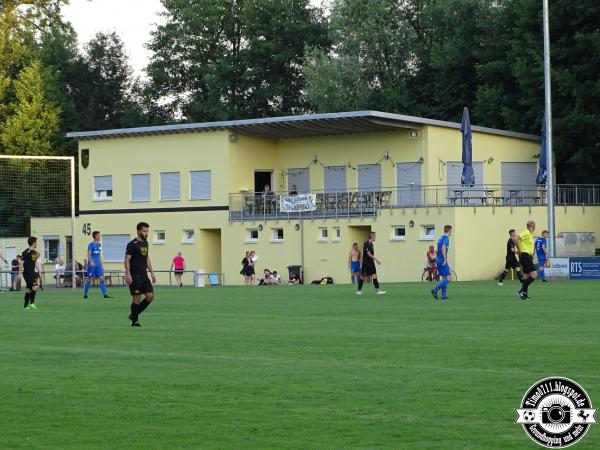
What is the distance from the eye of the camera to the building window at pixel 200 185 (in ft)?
221

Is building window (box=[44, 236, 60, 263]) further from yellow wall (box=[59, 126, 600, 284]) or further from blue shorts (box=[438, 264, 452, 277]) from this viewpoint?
blue shorts (box=[438, 264, 452, 277])

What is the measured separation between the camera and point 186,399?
44.7 feet

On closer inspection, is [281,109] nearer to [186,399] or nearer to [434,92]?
[434,92]

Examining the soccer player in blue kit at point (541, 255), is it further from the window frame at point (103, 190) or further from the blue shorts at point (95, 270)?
the window frame at point (103, 190)

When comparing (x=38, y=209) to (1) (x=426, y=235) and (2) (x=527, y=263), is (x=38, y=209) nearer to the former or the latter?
(1) (x=426, y=235)

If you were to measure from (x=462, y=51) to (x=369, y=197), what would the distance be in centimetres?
1527

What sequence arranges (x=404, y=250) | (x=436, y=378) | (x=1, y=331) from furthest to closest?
1. (x=404, y=250)
2. (x=1, y=331)
3. (x=436, y=378)

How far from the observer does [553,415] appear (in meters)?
9.09

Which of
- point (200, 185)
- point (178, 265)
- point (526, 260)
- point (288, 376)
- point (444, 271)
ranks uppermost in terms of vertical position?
point (200, 185)

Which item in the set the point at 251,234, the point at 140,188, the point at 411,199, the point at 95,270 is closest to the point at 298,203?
the point at 251,234

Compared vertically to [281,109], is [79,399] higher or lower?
lower

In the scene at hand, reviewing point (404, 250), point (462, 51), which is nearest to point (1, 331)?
point (404, 250)

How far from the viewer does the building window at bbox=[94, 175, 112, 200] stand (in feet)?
236

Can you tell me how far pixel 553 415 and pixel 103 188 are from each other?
211 ft
